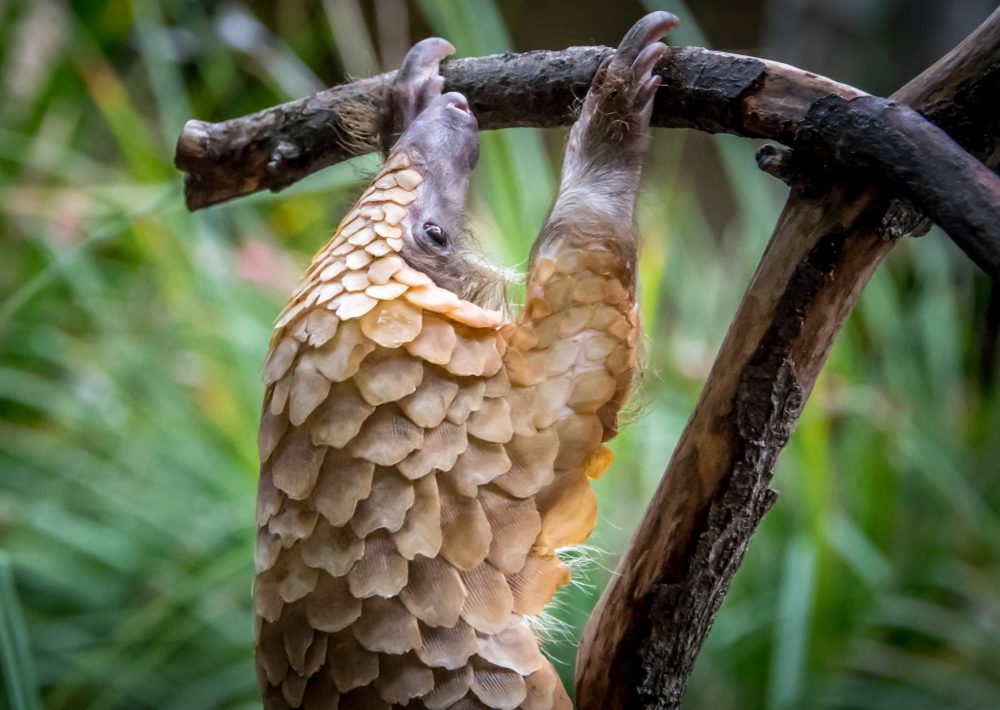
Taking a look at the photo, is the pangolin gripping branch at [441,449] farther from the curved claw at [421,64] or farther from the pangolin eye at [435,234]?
the curved claw at [421,64]

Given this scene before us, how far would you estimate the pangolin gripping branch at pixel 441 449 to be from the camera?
0.74m

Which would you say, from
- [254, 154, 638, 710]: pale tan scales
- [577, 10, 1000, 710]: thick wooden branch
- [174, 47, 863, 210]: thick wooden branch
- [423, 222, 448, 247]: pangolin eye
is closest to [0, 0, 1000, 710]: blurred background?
[174, 47, 863, 210]: thick wooden branch

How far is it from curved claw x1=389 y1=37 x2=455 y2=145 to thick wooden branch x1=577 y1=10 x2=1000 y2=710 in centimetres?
38

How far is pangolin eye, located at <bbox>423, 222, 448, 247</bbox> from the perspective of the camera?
2.80 ft

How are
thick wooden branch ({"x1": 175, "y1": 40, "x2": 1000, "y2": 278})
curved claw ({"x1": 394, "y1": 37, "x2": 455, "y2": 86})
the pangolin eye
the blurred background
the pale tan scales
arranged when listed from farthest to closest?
the blurred background < curved claw ({"x1": 394, "y1": 37, "x2": 455, "y2": 86}) < the pangolin eye < the pale tan scales < thick wooden branch ({"x1": 175, "y1": 40, "x2": 1000, "y2": 278})

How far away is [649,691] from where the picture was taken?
0.78m

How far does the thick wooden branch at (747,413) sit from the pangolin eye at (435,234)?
0.26 meters

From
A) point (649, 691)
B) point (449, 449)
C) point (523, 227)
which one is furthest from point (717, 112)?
point (523, 227)

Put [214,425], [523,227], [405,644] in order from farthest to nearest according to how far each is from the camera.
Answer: [214,425] → [523,227] → [405,644]

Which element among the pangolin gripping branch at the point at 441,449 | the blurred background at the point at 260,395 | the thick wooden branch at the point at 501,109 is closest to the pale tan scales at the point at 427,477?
the pangolin gripping branch at the point at 441,449

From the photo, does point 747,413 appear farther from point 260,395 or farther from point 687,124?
point 260,395

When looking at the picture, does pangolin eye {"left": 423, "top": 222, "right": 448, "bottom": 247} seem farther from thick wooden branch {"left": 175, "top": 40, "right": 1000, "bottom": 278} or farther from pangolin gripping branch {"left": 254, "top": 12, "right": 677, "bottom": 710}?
thick wooden branch {"left": 175, "top": 40, "right": 1000, "bottom": 278}

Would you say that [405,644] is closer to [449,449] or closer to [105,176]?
[449,449]

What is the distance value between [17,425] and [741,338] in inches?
79.7
